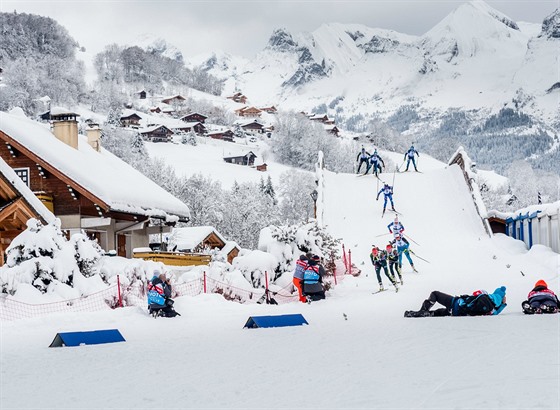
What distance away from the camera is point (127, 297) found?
17516mm

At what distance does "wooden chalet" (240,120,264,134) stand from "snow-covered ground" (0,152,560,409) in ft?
479

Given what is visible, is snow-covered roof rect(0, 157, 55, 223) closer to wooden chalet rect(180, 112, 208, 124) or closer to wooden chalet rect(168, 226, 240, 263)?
wooden chalet rect(168, 226, 240, 263)

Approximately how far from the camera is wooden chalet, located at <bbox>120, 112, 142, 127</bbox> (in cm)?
14012

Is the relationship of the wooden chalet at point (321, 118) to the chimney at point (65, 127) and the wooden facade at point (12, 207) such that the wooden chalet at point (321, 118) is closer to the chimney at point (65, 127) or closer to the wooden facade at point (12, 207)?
the chimney at point (65, 127)

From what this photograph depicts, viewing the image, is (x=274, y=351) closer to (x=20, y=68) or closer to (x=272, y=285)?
(x=272, y=285)

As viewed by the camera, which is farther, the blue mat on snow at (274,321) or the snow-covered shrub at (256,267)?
the snow-covered shrub at (256,267)

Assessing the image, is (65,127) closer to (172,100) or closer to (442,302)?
(442,302)

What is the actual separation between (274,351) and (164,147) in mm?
109598

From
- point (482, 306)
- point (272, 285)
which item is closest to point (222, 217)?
point (272, 285)

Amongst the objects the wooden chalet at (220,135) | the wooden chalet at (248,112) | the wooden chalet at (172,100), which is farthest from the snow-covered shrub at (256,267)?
the wooden chalet at (172,100)

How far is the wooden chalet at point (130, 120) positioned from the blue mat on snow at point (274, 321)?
130 meters

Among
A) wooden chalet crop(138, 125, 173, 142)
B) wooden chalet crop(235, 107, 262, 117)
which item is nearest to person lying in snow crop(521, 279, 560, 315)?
wooden chalet crop(138, 125, 173, 142)

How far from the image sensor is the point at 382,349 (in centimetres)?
981

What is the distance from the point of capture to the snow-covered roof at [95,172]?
25.4 metres
